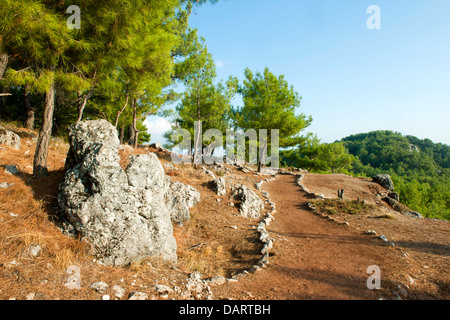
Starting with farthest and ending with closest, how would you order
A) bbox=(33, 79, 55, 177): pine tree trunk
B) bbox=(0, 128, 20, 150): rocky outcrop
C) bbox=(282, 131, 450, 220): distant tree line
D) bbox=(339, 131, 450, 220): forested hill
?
bbox=(339, 131, 450, 220): forested hill, bbox=(282, 131, 450, 220): distant tree line, bbox=(0, 128, 20, 150): rocky outcrop, bbox=(33, 79, 55, 177): pine tree trunk

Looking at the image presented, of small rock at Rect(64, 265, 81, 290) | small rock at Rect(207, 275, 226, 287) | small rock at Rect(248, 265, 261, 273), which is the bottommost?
small rock at Rect(248, 265, 261, 273)

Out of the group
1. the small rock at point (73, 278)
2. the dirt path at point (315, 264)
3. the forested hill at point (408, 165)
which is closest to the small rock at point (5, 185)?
the small rock at point (73, 278)

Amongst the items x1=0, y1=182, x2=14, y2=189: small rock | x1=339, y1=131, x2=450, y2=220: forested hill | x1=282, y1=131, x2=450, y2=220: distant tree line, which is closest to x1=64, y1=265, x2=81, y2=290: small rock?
x1=0, y1=182, x2=14, y2=189: small rock

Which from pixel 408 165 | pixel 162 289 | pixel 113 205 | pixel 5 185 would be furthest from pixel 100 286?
pixel 408 165

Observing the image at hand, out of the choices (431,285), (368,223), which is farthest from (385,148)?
(431,285)

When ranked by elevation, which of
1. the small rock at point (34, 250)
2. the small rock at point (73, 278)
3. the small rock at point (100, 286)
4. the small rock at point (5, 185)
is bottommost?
the small rock at point (100, 286)

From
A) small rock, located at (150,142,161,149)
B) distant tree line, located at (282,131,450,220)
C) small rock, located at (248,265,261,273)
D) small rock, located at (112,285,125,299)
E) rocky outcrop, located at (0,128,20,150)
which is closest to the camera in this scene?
small rock, located at (112,285,125,299)

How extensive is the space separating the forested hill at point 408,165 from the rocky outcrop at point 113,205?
47.0 meters

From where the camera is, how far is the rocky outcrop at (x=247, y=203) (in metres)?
9.30

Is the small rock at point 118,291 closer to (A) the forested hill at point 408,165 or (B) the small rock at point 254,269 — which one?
(B) the small rock at point 254,269

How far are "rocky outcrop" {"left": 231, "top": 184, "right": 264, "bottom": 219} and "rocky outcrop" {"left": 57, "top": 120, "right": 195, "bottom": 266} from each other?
14.7 feet

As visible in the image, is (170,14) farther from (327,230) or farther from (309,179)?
(309,179)

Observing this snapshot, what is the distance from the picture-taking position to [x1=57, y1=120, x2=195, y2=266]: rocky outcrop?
4.44 metres

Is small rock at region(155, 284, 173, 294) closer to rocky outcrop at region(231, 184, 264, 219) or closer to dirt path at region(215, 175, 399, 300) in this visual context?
dirt path at region(215, 175, 399, 300)
